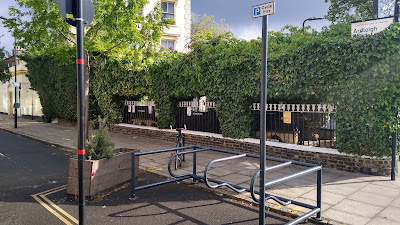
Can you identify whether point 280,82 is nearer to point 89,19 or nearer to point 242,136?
point 242,136

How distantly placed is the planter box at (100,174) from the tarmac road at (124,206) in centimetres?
18

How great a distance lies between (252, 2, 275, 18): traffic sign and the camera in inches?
129

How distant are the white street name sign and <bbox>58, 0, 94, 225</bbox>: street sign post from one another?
6.16m

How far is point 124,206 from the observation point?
17.0 feet

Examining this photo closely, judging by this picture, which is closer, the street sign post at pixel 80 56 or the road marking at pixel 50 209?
the street sign post at pixel 80 56

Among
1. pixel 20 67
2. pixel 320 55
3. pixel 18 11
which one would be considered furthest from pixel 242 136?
pixel 20 67

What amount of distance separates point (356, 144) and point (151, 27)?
7652 mm

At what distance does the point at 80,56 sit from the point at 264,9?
2139mm

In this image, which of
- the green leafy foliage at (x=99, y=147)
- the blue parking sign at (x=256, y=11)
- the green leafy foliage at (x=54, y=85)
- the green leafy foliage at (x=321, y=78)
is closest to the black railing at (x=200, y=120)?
the green leafy foliage at (x=321, y=78)

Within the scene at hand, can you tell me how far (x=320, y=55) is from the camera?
7.56 meters

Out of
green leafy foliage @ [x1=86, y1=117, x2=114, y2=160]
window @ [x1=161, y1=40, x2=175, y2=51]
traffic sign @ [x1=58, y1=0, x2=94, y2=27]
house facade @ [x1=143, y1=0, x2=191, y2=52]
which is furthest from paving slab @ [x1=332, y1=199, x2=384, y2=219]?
window @ [x1=161, y1=40, x2=175, y2=51]

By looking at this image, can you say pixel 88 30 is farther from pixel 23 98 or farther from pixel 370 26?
pixel 23 98

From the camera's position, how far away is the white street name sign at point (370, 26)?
6686 millimetres

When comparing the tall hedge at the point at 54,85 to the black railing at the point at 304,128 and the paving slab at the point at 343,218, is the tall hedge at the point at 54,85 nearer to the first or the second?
the black railing at the point at 304,128
